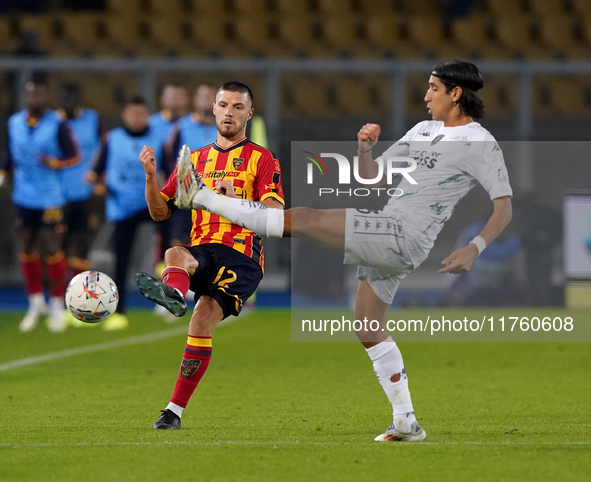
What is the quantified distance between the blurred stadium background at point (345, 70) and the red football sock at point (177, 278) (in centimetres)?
774

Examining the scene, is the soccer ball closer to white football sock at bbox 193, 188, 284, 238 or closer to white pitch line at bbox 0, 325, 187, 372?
white football sock at bbox 193, 188, 284, 238

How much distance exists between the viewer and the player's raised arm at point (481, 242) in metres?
4.49

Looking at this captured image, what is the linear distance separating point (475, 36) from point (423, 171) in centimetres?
1190

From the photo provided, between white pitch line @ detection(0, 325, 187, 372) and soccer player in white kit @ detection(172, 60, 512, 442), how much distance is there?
3842mm

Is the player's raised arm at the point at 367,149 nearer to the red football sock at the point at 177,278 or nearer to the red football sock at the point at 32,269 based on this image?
the red football sock at the point at 177,278

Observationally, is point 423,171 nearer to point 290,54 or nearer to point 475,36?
point 290,54

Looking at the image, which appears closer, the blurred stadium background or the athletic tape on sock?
the athletic tape on sock

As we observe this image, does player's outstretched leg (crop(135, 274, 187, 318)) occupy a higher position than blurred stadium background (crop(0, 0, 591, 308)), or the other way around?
blurred stadium background (crop(0, 0, 591, 308))

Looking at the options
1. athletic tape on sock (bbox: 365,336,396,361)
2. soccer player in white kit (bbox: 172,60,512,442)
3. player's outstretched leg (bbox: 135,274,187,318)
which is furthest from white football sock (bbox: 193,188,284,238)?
athletic tape on sock (bbox: 365,336,396,361)

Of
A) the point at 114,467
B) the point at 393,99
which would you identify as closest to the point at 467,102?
the point at 114,467

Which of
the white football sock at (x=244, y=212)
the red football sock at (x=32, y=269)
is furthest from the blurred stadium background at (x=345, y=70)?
the white football sock at (x=244, y=212)

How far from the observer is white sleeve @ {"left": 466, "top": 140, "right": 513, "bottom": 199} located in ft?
15.5

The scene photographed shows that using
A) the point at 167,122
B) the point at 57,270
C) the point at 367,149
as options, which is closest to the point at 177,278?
the point at 367,149

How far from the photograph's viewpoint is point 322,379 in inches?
289
